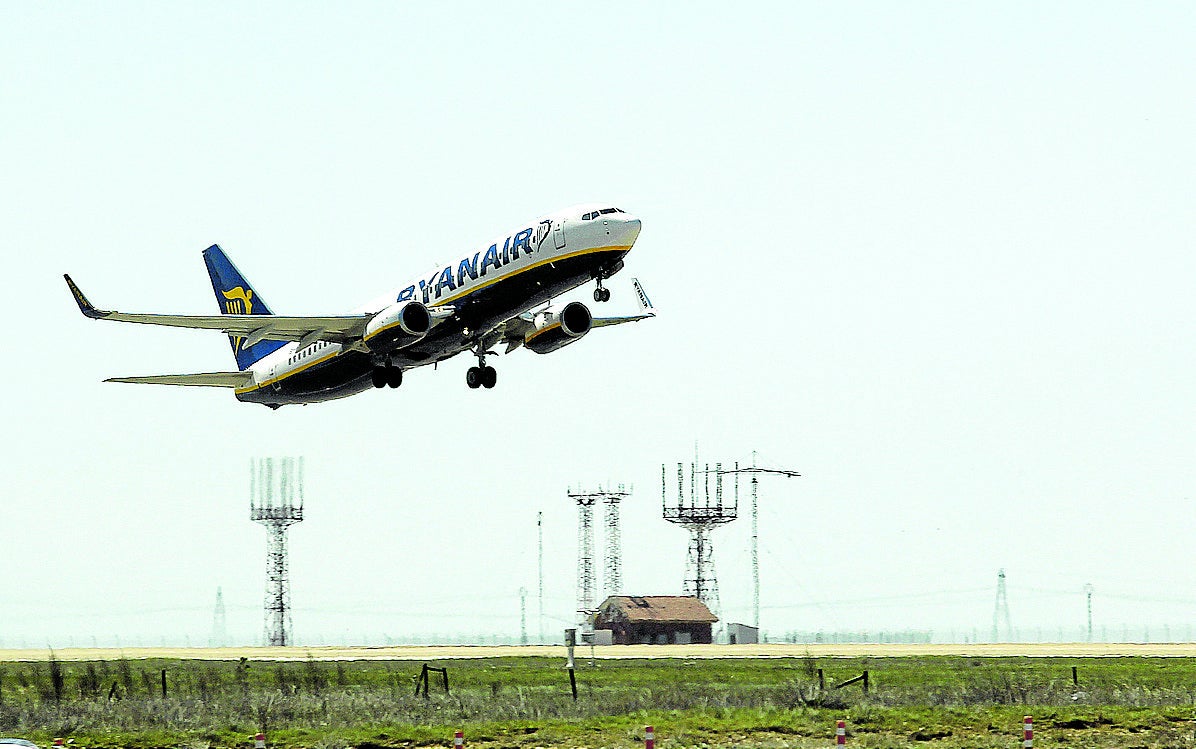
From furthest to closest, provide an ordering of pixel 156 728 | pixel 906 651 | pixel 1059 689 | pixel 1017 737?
pixel 906 651 < pixel 1059 689 < pixel 156 728 < pixel 1017 737

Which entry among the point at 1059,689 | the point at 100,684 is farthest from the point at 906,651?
the point at 100,684

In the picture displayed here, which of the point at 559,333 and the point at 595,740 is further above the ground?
the point at 559,333

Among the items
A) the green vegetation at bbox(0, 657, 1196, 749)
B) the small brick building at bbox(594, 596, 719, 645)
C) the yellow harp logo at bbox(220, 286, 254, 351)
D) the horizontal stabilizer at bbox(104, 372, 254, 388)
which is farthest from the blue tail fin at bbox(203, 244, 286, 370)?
the small brick building at bbox(594, 596, 719, 645)

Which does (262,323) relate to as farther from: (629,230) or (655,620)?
(655,620)

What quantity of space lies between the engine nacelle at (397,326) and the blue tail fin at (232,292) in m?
22.2

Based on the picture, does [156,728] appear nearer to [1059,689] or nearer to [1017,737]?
[1017,737]

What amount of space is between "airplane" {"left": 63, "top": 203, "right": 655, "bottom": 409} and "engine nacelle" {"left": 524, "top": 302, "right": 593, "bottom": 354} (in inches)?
1.6

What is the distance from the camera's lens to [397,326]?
181 ft

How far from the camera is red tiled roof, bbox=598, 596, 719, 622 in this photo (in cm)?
12431

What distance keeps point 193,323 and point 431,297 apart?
359 inches

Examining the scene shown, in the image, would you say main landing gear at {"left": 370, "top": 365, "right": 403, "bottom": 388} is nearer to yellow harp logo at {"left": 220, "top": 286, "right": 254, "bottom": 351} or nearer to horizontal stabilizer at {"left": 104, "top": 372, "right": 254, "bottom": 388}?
horizontal stabilizer at {"left": 104, "top": 372, "right": 254, "bottom": 388}

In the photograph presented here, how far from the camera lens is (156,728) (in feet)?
127

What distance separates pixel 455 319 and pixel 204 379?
63.8 ft

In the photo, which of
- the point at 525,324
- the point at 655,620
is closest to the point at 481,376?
the point at 525,324
